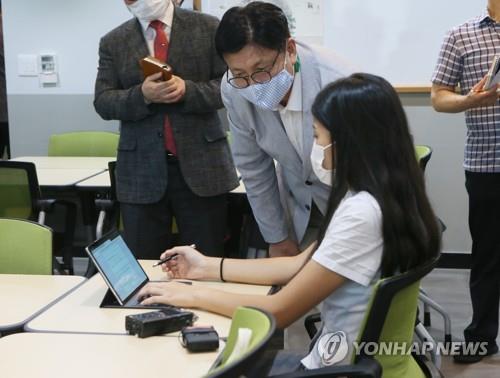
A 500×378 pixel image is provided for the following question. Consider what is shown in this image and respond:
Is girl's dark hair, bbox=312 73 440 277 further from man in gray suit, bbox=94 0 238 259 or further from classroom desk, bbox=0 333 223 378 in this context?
man in gray suit, bbox=94 0 238 259

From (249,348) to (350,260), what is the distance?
56 cm

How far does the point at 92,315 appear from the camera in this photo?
6.21 ft

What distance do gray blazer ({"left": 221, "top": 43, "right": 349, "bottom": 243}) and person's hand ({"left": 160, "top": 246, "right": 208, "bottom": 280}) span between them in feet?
1.33

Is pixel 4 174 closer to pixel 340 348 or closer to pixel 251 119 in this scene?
pixel 251 119

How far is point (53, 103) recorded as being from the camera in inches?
210

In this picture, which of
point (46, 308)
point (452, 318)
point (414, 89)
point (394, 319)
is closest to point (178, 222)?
point (46, 308)

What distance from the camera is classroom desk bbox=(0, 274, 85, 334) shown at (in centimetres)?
191

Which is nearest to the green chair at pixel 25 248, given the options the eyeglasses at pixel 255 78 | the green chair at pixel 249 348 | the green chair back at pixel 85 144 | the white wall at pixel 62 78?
the eyeglasses at pixel 255 78

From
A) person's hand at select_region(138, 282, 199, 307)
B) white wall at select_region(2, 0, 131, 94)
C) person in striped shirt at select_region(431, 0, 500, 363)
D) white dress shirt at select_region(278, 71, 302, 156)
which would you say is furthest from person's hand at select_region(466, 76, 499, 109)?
white wall at select_region(2, 0, 131, 94)

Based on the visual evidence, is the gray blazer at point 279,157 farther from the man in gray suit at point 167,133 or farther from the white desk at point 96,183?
the white desk at point 96,183

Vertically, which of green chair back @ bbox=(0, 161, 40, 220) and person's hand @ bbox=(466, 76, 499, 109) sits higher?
person's hand @ bbox=(466, 76, 499, 109)

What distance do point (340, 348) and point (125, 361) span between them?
51 centimetres

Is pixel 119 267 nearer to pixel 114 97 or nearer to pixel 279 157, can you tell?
pixel 279 157

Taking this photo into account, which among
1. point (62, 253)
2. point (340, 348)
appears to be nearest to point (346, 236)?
point (340, 348)
